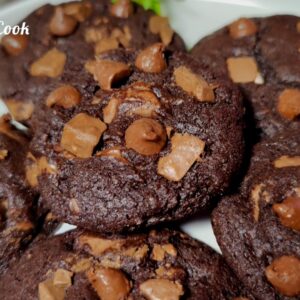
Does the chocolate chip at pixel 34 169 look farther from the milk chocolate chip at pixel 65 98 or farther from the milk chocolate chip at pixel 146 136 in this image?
the milk chocolate chip at pixel 146 136

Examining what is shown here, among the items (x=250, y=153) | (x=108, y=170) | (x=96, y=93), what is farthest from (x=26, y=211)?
(x=250, y=153)

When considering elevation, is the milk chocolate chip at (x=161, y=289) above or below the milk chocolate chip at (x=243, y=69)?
below

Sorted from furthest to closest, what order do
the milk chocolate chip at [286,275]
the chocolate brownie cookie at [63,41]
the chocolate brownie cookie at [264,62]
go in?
the chocolate brownie cookie at [63,41], the chocolate brownie cookie at [264,62], the milk chocolate chip at [286,275]

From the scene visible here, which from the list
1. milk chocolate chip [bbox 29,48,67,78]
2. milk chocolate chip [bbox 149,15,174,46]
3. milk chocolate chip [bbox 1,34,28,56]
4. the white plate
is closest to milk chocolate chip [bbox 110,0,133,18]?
milk chocolate chip [bbox 149,15,174,46]

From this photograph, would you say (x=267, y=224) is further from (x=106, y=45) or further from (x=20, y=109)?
(x=20, y=109)

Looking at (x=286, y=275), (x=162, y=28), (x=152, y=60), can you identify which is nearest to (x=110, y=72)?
(x=152, y=60)

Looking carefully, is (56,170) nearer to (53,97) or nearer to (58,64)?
(53,97)

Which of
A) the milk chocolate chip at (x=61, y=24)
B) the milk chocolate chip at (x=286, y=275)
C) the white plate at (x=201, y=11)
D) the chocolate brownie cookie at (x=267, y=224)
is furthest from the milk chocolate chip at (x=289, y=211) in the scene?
the milk chocolate chip at (x=61, y=24)
